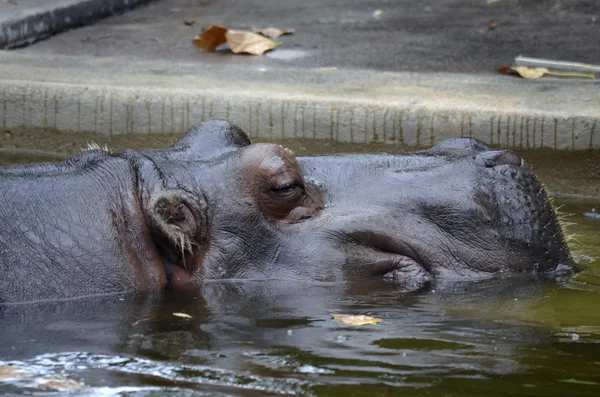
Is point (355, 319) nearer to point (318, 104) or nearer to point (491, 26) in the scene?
point (318, 104)

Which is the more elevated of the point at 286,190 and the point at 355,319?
the point at 286,190

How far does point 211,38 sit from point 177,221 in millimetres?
4565

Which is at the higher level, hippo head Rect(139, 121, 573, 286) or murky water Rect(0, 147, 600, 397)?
hippo head Rect(139, 121, 573, 286)

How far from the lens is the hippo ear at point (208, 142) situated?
4.18 meters

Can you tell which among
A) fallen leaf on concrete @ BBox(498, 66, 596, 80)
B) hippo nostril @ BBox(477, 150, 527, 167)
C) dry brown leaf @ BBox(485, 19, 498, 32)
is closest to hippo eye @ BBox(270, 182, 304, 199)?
hippo nostril @ BBox(477, 150, 527, 167)

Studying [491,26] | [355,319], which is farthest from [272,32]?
[355,319]

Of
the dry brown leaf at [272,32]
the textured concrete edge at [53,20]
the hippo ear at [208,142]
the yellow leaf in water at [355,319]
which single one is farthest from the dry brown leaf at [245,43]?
the yellow leaf in water at [355,319]

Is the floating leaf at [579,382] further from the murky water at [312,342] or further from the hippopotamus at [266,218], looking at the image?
the hippopotamus at [266,218]

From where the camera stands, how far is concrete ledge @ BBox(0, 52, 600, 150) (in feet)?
20.1

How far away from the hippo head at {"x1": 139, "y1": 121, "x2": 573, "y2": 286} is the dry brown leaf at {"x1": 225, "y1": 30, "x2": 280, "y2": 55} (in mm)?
4167

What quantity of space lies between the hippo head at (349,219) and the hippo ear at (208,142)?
0.03 m

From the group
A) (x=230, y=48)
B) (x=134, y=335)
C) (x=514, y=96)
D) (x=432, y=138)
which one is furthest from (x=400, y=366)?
(x=230, y=48)

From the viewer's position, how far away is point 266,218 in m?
4.01

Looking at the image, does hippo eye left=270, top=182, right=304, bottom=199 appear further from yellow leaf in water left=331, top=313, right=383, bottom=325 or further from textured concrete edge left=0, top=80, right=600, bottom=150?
textured concrete edge left=0, top=80, right=600, bottom=150
